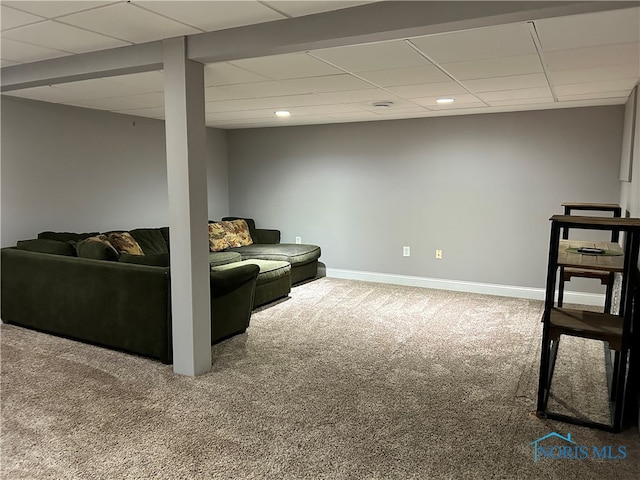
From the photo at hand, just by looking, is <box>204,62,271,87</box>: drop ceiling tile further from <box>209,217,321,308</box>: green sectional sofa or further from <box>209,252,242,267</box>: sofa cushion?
<box>209,252,242,267</box>: sofa cushion

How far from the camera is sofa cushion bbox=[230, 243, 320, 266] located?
5.89 m

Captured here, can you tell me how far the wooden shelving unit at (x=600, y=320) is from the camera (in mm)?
2475

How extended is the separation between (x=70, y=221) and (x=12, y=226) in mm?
593

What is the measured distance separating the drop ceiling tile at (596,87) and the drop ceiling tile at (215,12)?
2563mm

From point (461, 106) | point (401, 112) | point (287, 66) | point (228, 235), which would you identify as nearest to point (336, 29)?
point (287, 66)

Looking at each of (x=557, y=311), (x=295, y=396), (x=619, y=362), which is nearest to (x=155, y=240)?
(x=295, y=396)

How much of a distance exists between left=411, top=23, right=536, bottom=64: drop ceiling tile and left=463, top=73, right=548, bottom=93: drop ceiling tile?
66cm

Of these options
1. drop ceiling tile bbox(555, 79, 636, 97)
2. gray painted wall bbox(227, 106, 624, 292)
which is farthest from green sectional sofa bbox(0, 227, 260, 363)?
drop ceiling tile bbox(555, 79, 636, 97)

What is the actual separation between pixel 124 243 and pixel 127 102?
4.69ft

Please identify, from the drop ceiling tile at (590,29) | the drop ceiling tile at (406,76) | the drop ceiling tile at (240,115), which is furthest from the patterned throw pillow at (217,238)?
the drop ceiling tile at (590,29)

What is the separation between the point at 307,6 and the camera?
239 cm

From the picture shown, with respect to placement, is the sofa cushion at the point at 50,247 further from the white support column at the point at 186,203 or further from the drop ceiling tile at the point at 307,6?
the drop ceiling tile at the point at 307,6

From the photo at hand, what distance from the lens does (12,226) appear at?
4582 mm

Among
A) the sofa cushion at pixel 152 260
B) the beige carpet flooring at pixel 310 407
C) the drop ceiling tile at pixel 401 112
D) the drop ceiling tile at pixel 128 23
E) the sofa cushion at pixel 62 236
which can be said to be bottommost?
the beige carpet flooring at pixel 310 407
